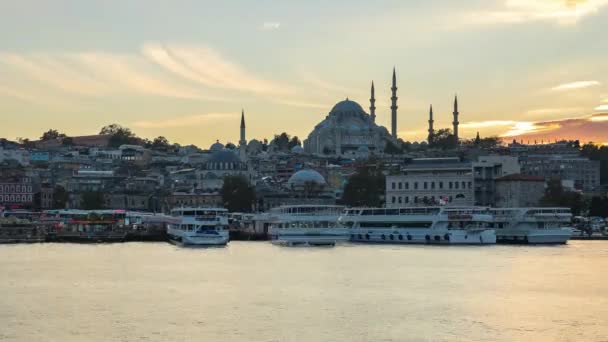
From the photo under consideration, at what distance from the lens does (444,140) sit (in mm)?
174000

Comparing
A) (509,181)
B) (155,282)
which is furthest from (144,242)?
(155,282)

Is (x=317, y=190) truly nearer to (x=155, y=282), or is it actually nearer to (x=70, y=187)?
(x=70, y=187)

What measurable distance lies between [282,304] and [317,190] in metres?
84.4

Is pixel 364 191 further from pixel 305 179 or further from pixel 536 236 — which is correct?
pixel 536 236

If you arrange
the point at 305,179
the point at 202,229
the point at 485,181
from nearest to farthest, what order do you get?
the point at 202,229, the point at 485,181, the point at 305,179

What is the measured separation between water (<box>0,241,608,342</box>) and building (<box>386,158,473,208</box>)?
32563 millimetres

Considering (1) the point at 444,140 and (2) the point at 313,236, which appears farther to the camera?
(1) the point at 444,140

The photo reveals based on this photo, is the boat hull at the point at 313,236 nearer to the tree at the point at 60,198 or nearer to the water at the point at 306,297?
the water at the point at 306,297

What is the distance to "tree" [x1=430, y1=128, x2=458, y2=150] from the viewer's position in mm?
170250

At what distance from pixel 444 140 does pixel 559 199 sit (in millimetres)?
71509

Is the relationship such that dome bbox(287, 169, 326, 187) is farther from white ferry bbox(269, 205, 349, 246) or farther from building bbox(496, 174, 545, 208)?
white ferry bbox(269, 205, 349, 246)

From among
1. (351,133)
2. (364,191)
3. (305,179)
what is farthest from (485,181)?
(351,133)

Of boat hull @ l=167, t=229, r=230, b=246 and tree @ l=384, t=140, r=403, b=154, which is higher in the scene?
tree @ l=384, t=140, r=403, b=154

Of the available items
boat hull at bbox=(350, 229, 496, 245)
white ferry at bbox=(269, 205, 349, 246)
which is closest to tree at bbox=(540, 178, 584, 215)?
boat hull at bbox=(350, 229, 496, 245)
